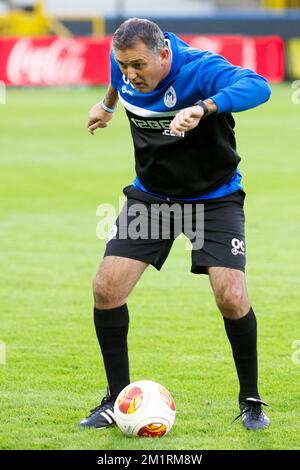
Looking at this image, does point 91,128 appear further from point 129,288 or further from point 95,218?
point 95,218

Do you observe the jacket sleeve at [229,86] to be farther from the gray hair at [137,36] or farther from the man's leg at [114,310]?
the man's leg at [114,310]

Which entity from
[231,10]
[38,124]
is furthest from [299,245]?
[231,10]

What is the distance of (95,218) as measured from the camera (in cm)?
1290

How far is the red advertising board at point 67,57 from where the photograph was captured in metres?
30.1

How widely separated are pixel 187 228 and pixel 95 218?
6997 mm

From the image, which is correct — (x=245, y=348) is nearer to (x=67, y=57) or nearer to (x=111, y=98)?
(x=111, y=98)

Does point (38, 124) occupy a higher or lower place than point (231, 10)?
higher

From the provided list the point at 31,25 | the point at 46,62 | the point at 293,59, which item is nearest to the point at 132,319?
the point at 46,62

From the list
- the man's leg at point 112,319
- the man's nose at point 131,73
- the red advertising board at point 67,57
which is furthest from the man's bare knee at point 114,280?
the red advertising board at point 67,57

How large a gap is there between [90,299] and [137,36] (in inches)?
155

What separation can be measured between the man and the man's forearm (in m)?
0.23

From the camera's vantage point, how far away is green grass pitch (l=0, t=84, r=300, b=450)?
589 centimetres

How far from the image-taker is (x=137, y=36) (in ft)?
18.0

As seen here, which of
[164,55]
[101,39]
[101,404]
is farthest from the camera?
[101,39]
